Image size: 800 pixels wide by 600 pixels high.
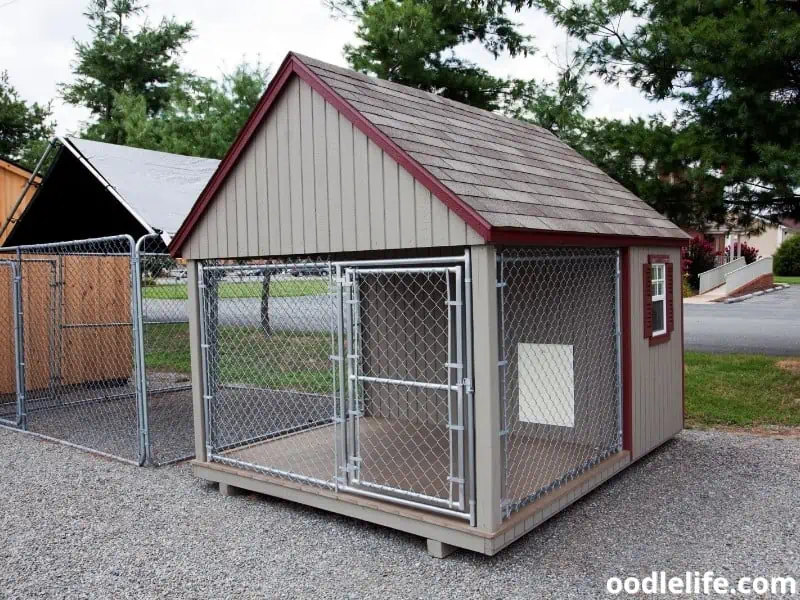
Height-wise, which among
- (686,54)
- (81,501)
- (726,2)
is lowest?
(81,501)

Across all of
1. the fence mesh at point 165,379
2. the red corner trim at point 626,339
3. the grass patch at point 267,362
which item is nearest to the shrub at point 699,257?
the grass patch at point 267,362

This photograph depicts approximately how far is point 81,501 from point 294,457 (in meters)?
1.67

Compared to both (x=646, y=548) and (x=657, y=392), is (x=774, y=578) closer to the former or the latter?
(x=646, y=548)

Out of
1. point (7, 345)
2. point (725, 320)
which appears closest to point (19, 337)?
point (7, 345)

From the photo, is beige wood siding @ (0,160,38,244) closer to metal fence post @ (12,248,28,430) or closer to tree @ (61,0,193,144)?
metal fence post @ (12,248,28,430)

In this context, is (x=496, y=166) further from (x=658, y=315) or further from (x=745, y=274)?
(x=745, y=274)

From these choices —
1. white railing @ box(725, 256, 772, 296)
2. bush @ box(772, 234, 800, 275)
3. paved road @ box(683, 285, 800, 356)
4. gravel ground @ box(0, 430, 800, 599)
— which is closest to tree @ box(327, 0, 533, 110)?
paved road @ box(683, 285, 800, 356)

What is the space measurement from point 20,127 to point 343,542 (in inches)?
1100

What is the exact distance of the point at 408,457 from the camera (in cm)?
565

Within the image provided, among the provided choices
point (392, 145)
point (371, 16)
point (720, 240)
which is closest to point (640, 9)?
point (371, 16)

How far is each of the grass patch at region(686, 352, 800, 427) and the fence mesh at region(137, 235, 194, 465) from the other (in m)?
5.49

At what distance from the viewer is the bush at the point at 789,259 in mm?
35094

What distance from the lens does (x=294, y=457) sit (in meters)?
5.75

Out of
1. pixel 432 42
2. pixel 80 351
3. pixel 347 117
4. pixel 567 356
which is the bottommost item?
pixel 80 351
